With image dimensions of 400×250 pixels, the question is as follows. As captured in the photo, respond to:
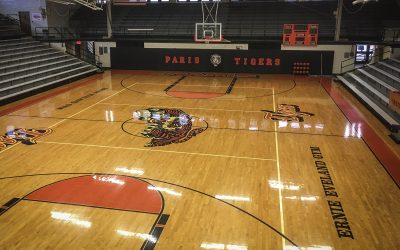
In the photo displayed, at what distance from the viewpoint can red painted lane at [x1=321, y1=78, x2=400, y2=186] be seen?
785cm

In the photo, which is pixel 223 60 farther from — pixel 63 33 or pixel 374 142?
pixel 374 142

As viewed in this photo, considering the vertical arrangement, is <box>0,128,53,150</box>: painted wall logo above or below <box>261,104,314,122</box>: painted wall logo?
below

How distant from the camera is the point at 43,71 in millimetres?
17031

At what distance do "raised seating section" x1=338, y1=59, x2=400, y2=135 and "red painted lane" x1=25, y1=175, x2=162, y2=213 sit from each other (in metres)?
7.07

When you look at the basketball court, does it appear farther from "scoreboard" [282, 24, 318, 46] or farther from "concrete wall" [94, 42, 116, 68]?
"concrete wall" [94, 42, 116, 68]

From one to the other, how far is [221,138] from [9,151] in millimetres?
5372

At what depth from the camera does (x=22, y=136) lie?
32.2 feet

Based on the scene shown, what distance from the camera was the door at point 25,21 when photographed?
21375 millimetres

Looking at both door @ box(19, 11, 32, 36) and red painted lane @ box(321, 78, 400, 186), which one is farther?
door @ box(19, 11, 32, 36)

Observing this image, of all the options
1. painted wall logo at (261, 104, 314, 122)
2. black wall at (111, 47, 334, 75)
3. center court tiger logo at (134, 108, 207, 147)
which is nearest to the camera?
center court tiger logo at (134, 108, 207, 147)

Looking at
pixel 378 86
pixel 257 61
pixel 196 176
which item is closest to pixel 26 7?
pixel 257 61

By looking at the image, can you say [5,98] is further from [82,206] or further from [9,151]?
[82,206]

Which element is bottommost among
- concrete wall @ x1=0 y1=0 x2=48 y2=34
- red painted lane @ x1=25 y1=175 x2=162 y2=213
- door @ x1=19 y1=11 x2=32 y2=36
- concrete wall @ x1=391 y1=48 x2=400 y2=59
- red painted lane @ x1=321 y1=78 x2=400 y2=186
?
red painted lane @ x1=25 y1=175 x2=162 y2=213

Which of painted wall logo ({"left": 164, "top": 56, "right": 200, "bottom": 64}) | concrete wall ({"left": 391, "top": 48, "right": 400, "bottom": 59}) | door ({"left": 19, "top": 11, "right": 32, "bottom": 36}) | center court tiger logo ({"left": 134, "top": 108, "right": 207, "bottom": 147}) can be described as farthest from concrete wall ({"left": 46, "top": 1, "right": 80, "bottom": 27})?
concrete wall ({"left": 391, "top": 48, "right": 400, "bottom": 59})
